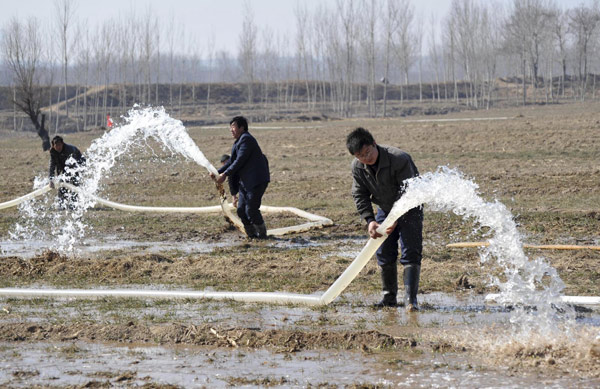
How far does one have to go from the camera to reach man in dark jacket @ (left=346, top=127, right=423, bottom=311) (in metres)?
6.87

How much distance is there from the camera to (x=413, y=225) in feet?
23.0

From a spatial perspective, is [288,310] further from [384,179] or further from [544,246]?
[544,246]

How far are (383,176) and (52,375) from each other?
328 centimetres

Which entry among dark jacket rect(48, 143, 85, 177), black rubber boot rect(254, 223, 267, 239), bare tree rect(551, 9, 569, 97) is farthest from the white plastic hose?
bare tree rect(551, 9, 569, 97)

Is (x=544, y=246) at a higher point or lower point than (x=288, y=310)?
higher

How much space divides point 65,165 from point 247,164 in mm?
5959

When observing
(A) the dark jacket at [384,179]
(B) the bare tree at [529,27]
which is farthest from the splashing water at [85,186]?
(B) the bare tree at [529,27]

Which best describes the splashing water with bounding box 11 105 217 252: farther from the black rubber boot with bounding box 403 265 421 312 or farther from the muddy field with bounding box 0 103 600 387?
the black rubber boot with bounding box 403 265 421 312

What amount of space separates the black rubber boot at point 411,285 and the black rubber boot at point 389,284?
0.21 meters

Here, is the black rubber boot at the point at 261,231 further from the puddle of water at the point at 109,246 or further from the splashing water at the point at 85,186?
the splashing water at the point at 85,186

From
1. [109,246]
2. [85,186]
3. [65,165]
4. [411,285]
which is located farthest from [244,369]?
[85,186]

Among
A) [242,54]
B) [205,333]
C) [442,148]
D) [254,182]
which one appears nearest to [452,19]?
[242,54]

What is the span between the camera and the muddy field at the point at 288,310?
5531 mm

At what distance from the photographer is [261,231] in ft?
37.7
